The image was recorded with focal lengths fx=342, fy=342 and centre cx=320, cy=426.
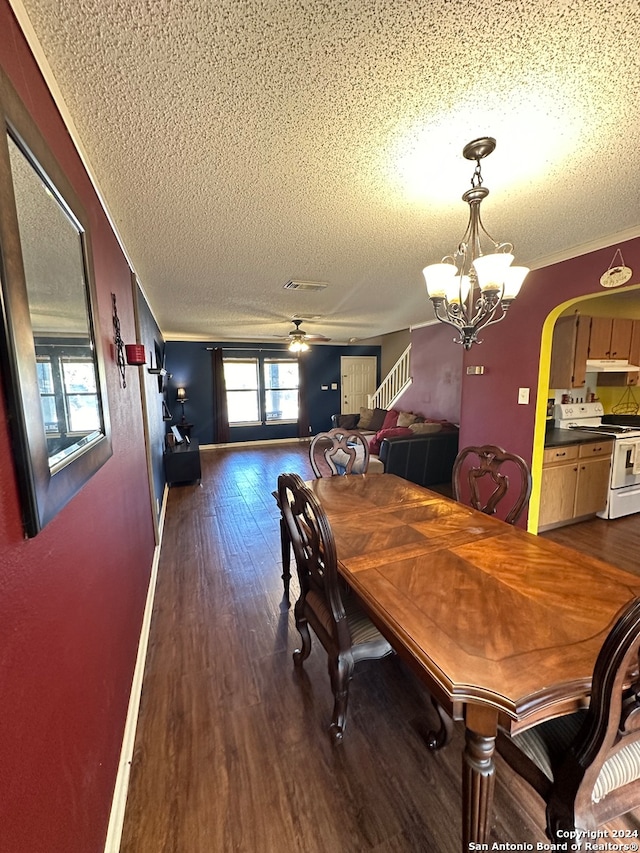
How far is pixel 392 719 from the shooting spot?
153cm

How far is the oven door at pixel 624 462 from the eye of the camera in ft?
11.6

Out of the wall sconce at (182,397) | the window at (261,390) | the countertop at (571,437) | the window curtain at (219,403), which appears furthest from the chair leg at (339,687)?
the window at (261,390)

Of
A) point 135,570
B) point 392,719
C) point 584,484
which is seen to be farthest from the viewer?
point 584,484

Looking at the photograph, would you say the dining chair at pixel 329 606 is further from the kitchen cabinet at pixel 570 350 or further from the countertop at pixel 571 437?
the kitchen cabinet at pixel 570 350

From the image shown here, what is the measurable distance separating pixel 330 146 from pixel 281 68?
390 millimetres

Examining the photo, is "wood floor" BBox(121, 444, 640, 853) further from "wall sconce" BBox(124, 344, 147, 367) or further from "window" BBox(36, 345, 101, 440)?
"wall sconce" BBox(124, 344, 147, 367)

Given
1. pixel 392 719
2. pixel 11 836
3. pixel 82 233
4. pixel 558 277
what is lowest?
pixel 392 719

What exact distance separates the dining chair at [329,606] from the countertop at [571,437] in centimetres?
275

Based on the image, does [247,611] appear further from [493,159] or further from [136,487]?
[493,159]

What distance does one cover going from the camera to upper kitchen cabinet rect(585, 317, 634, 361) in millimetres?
3662

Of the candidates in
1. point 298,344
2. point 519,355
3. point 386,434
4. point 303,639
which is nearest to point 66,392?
point 303,639

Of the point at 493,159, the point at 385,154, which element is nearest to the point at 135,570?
the point at 385,154

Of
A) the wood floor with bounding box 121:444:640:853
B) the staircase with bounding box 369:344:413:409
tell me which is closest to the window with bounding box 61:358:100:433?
the wood floor with bounding box 121:444:640:853

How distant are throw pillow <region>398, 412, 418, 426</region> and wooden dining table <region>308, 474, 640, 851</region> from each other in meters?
3.98
